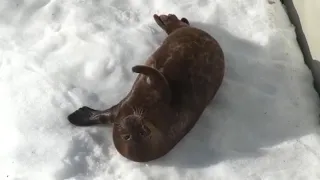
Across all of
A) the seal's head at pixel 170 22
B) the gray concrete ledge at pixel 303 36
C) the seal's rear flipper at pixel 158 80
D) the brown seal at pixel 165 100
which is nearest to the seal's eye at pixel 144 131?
the brown seal at pixel 165 100

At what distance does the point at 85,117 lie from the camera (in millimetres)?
1789

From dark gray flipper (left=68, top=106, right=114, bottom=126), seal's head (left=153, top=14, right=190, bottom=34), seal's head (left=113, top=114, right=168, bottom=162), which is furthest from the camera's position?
seal's head (left=153, top=14, right=190, bottom=34)

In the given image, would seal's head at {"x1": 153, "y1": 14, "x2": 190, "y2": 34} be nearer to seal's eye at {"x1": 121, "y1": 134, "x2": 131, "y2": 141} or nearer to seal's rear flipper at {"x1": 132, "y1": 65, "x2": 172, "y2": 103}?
seal's rear flipper at {"x1": 132, "y1": 65, "x2": 172, "y2": 103}

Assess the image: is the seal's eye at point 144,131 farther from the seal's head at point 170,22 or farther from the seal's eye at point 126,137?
the seal's head at point 170,22

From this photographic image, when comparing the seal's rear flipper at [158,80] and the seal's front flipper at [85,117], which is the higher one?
the seal's rear flipper at [158,80]

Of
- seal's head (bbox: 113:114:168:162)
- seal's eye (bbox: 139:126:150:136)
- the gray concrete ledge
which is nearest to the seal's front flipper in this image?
seal's head (bbox: 113:114:168:162)

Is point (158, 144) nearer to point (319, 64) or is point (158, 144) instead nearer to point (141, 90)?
point (141, 90)

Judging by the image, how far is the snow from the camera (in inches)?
67.3

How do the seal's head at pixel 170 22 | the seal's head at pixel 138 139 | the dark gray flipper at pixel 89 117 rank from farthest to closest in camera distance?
1. the seal's head at pixel 170 22
2. the dark gray flipper at pixel 89 117
3. the seal's head at pixel 138 139

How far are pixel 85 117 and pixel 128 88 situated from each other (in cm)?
20

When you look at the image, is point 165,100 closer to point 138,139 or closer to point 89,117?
point 138,139

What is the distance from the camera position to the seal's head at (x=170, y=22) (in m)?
2.02

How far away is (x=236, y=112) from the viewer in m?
1.90

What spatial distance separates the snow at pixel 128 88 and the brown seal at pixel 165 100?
0.05m
